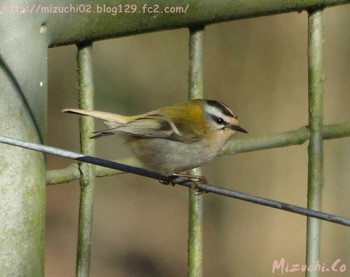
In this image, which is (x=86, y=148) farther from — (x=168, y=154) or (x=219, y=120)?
(x=219, y=120)

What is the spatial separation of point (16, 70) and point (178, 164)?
2.29 ft

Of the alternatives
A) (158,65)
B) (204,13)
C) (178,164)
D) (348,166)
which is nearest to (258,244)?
(348,166)

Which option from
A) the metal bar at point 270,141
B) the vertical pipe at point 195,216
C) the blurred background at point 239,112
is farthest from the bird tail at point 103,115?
the blurred background at point 239,112

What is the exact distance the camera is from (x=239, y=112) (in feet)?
17.4

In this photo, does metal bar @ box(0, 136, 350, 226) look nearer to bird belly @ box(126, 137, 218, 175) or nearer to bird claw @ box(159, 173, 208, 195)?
bird claw @ box(159, 173, 208, 195)

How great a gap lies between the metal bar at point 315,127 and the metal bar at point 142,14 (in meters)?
0.08

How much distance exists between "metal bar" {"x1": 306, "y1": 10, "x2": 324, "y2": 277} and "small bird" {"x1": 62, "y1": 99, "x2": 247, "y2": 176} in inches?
8.9

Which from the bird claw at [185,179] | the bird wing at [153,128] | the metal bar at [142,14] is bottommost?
the bird claw at [185,179]

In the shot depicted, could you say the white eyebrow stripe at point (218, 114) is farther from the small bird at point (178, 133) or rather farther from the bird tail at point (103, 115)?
the bird tail at point (103, 115)

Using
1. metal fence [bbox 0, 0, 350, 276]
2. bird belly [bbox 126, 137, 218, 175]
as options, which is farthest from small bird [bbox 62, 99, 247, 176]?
metal fence [bbox 0, 0, 350, 276]

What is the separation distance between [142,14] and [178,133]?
0.54m

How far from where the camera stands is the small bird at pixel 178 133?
3.27 metres

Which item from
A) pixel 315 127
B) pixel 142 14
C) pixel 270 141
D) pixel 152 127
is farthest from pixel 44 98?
pixel 315 127

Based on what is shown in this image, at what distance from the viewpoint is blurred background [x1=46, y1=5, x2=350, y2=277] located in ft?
17.4
